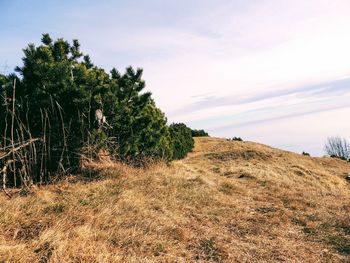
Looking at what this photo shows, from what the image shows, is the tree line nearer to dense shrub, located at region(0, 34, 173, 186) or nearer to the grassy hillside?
dense shrub, located at region(0, 34, 173, 186)

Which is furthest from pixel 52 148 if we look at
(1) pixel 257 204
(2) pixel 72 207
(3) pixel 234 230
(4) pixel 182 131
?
(4) pixel 182 131

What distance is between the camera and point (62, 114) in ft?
27.7

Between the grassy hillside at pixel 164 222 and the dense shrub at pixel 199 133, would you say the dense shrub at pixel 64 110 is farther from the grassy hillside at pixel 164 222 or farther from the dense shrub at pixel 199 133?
the dense shrub at pixel 199 133

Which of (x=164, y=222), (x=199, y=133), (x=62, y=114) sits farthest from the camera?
(x=199, y=133)

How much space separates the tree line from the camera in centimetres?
794

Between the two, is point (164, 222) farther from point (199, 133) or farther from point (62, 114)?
point (199, 133)

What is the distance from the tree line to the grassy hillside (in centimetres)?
70

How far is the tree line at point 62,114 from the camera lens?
26.1ft

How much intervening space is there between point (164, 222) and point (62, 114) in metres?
3.83

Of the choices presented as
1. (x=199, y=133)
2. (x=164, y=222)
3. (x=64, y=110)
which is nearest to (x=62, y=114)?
(x=64, y=110)

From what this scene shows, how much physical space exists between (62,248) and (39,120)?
15.8 feet

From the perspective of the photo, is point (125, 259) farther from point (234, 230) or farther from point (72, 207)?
point (234, 230)

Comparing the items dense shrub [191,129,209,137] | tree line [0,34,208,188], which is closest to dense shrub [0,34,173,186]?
tree line [0,34,208,188]

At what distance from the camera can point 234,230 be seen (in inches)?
262
